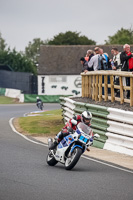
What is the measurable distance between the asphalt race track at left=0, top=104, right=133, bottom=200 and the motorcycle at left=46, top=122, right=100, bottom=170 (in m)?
0.22

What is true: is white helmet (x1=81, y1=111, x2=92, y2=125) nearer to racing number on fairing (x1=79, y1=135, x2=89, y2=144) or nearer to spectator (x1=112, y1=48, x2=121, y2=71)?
racing number on fairing (x1=79, y1=135, x2=89, y2=144)

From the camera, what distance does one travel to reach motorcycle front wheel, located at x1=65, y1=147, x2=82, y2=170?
479 inches

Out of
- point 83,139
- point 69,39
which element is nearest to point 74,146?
point 83,139

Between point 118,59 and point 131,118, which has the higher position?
point 118,59

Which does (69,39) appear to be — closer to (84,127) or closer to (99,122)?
(99,122)

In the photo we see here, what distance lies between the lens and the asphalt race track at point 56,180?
9.27m

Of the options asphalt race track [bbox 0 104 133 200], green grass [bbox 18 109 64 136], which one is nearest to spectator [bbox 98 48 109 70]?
green grass [bbox 18 109 64 136]

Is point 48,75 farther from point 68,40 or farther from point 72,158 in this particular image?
point 72,158

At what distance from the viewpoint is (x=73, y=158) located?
12.3 meters

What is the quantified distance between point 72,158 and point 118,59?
8.21m

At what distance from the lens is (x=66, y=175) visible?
38.1 ft

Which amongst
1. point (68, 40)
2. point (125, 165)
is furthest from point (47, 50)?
point (125, 165)

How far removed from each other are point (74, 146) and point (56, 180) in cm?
167

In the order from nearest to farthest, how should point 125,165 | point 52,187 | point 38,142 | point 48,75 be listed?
1. point 52,187
2. point 125,165
3. point 38,142
4. point 48,75
